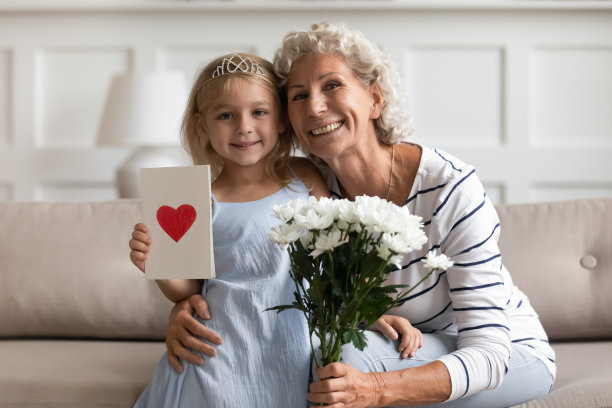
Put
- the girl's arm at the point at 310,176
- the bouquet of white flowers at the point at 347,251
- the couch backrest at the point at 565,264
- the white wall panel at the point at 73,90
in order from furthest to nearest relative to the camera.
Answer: the white wall panel at the point at 73,90, the couch backrest at the point at 565,264, the girl's arm at the point at 310,176, the bouquet of white flowers at the point at 347,251

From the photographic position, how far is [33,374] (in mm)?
1681

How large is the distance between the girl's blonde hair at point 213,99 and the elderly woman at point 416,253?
1.7 inches

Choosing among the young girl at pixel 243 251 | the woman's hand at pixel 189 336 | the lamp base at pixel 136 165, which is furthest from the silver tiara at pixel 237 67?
the lamp base at pixel 136 165

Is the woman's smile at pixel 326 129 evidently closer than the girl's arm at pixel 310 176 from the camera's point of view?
Yes

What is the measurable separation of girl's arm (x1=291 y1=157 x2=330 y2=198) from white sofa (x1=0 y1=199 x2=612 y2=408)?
635 millimetres

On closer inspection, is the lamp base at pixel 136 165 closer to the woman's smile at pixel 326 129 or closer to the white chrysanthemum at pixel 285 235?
the woman's smile at pixel 326 129

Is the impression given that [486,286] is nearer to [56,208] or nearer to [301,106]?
[301,106]

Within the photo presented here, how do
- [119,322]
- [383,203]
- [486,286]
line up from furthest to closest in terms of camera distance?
[119,322], [486,286], [383,203]

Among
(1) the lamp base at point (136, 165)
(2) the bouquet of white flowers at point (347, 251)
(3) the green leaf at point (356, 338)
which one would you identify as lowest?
(3) the green leaf at point (356, 338)

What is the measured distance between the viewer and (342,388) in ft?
3.86

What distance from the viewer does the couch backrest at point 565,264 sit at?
6.30ft

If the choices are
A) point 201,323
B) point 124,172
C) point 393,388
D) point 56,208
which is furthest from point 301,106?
point 124,172

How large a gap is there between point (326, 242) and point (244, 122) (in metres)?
0.51

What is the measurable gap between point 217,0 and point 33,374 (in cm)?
210
